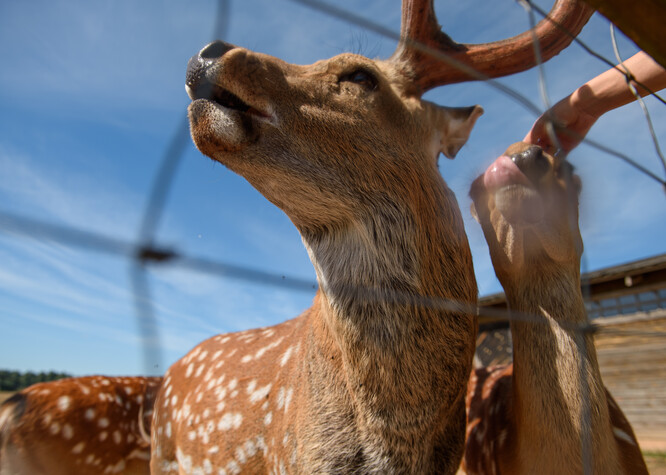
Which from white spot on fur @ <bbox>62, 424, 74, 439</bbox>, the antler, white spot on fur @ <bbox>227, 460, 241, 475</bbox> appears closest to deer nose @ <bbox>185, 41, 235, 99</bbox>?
the antler

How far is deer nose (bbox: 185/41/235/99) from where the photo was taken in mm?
1566

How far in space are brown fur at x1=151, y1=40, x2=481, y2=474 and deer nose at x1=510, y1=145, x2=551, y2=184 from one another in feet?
1.04

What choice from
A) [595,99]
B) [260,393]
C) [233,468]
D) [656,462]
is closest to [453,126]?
[595,99]

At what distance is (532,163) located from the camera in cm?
188

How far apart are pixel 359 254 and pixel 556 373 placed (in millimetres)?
872

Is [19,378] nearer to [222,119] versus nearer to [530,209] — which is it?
[222,119]

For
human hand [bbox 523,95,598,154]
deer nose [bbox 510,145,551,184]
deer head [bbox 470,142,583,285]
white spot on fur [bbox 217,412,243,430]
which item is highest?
human hand [bbox 523,95,598,154]

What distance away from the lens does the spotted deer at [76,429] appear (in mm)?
4199

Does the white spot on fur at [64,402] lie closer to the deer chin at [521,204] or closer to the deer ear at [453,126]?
the deer ear at [453,126]

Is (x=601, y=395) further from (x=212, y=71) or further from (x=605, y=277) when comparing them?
(x=605, y=277)

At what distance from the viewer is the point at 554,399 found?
1773mm

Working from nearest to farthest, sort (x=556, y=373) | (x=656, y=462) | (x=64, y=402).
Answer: (x=556, y=373) → (x=64, y=402) → (x=656, y=462)

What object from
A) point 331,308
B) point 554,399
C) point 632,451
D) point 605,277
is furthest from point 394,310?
point 605,277

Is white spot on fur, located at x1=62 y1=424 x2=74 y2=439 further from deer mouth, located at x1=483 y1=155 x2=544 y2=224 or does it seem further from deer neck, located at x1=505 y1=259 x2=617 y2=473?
deer mouth, located at x1=483 y1=155 x2=544 y2=224
